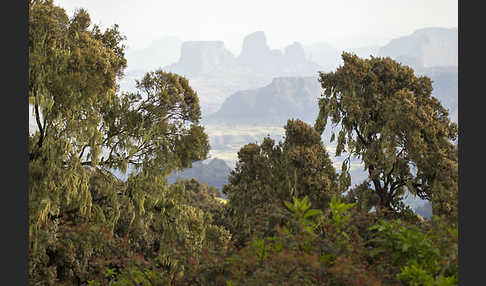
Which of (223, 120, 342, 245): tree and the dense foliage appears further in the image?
(223, 120, 342, 245): tree

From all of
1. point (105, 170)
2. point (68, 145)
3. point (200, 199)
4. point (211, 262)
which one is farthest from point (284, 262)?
point (200, 199)

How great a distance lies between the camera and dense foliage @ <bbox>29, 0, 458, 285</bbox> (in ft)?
15.9

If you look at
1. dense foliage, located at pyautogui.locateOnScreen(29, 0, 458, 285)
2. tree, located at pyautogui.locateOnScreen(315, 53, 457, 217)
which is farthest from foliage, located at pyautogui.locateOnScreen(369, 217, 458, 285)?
tree, located at pyautogui.locateOnScreen(315, 53, 457, 217)

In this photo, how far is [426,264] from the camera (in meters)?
4.06

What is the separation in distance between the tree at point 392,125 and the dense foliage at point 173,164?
50 millimetres

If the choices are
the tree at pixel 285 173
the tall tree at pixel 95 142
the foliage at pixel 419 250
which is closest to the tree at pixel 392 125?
the tree at pixel 285 173

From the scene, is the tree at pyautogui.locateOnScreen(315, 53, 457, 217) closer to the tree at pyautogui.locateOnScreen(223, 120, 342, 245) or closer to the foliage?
the tree at pyautogui.locateOnScreen(223, 120, 342, 245)

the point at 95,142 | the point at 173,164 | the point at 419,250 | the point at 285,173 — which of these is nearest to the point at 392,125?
the point at 285,173

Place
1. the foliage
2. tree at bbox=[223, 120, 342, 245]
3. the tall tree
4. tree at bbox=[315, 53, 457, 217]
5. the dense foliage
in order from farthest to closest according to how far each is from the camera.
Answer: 1. tree at bbox=[223, 120, 342, 245]
2. tree at bbox=[315, 53, 457, 217]
3. the tall tree
4. the dense foliage
5. the foliage

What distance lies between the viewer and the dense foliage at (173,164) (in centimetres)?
484

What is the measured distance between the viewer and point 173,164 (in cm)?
1483

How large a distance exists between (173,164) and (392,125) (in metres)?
7.82

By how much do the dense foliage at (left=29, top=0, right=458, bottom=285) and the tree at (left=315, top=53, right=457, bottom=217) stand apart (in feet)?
0.17

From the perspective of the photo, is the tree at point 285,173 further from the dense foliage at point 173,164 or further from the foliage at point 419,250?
the foliage at point 419,250
